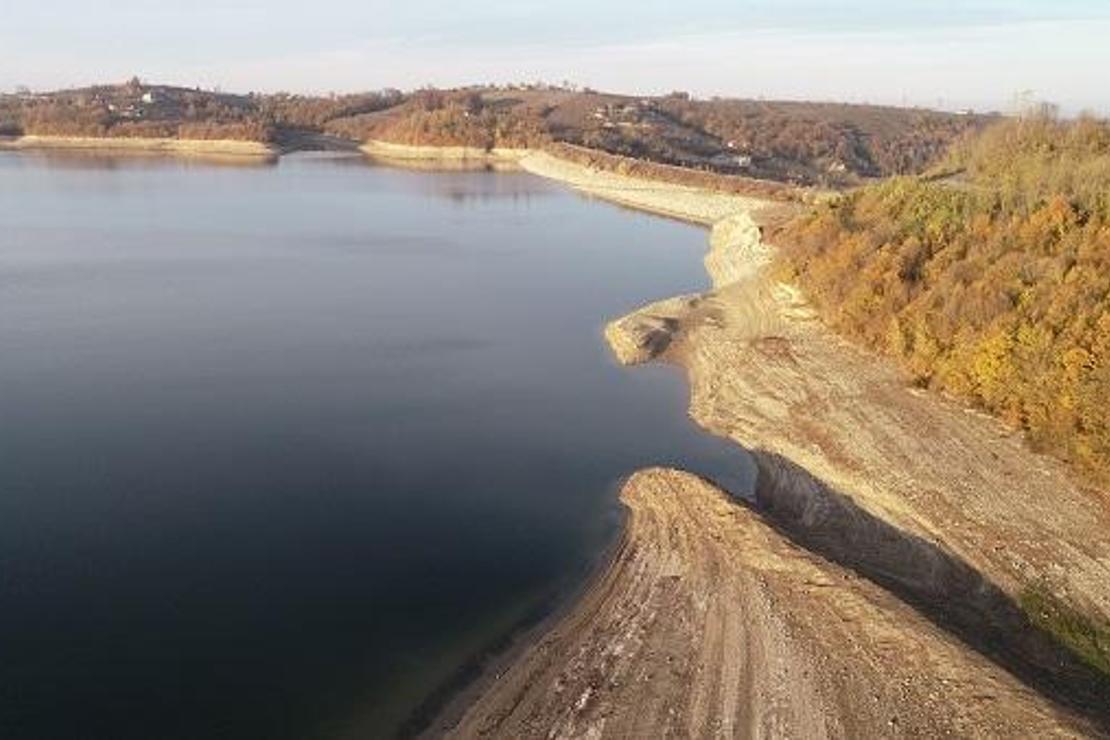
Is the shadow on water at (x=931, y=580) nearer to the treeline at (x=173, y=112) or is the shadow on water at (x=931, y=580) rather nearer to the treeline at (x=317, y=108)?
the treeline at (x=173, y=112)

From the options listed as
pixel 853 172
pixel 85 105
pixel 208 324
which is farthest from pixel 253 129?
pixel 208 324

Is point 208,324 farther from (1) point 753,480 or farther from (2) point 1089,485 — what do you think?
(2) point 1089,485

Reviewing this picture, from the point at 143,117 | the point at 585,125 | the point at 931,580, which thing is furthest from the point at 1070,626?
the point at 143,117

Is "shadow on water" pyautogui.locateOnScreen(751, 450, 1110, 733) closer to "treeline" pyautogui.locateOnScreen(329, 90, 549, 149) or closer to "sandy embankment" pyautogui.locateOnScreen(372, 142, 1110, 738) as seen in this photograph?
"sandy embankment" pyautogui.locateOnScreen(372, 142, 1110, 738)

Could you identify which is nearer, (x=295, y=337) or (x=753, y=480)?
(x=753, y=480)

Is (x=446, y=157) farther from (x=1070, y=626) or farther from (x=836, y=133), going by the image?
(x=1070, y=626)

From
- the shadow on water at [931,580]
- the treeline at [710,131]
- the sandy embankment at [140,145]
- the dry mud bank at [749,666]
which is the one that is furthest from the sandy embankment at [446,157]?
the dry mud bank at [749,666]
